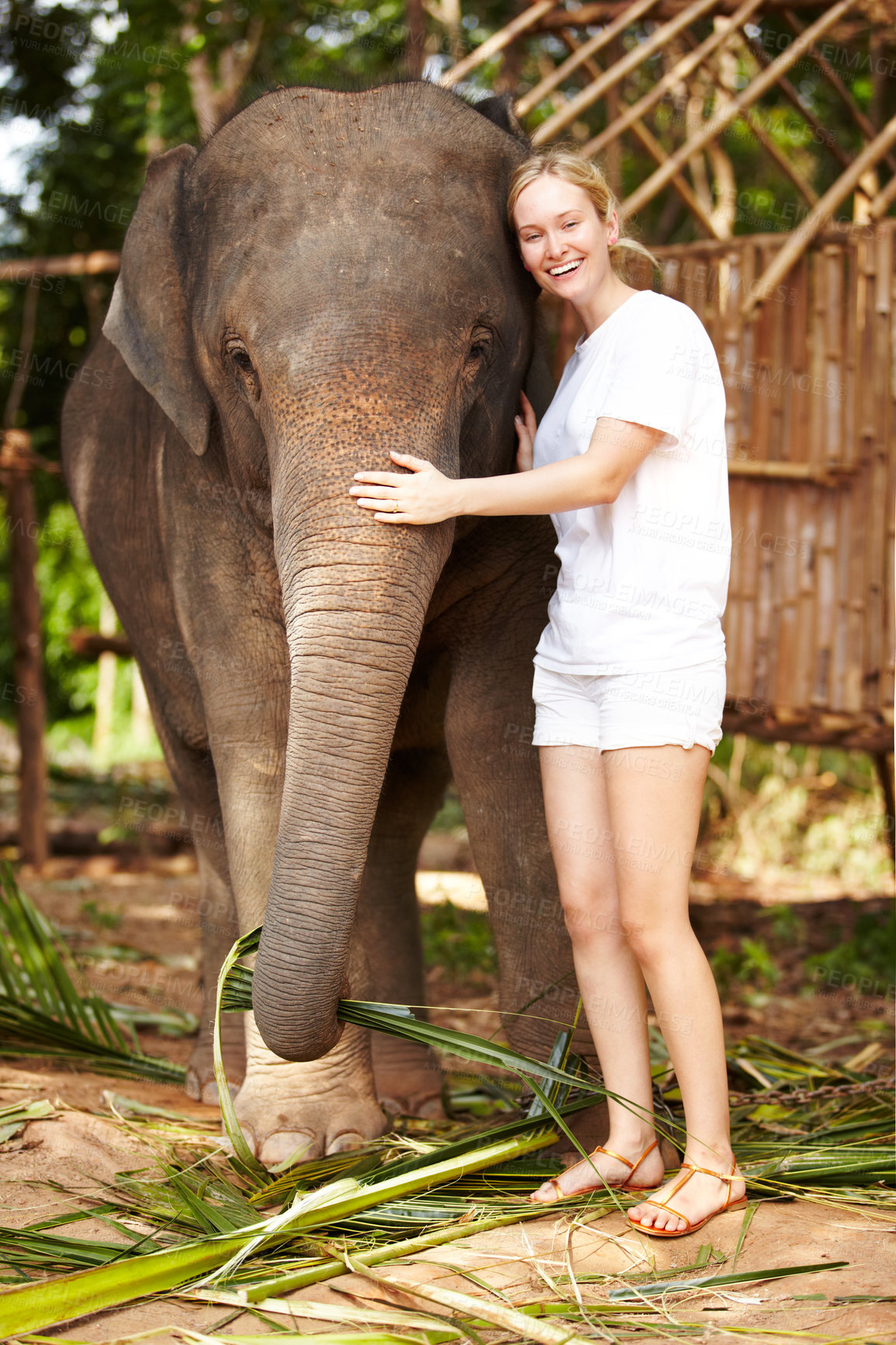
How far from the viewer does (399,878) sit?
424 centimetres

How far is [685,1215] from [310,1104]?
935 mm

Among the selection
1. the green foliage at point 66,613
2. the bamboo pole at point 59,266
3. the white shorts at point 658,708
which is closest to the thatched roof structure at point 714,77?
the bamboo pole at point 59,266

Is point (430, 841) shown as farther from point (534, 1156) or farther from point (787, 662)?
point (534, 1156)

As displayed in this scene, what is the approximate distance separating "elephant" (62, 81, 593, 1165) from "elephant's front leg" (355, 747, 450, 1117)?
213 millimetres

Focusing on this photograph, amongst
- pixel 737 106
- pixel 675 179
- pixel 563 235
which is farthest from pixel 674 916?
pixel 675 179

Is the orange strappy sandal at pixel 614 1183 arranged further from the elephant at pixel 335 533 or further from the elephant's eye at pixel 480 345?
the elephant's eye at pixel 480 345

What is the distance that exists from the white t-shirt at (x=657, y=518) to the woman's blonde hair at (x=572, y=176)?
19 cm

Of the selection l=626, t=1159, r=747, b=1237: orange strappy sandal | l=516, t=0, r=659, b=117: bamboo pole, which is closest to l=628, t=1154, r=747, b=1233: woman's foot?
l=626, t=1159, r=747, b=1237: orange strappy sandal

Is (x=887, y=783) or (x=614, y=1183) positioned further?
(x=887, y=783)

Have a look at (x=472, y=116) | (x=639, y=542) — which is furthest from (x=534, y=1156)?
(x=472, y=116)

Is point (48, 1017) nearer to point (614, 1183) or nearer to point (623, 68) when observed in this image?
point (614, 1183)

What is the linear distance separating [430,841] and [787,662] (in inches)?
164

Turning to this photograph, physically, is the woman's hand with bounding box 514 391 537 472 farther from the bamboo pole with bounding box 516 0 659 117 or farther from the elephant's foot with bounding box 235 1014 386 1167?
the bamboo pole with bounding box 516 0 659 117

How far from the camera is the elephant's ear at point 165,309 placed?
3104mm
